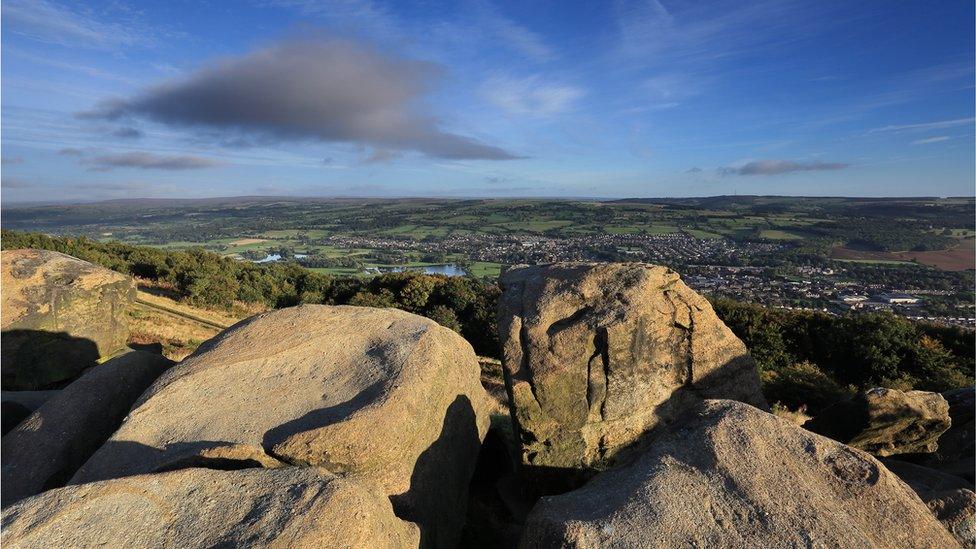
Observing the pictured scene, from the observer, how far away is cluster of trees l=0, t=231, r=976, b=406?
19891 mm

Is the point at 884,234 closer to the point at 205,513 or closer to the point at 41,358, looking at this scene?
the point at 205,513

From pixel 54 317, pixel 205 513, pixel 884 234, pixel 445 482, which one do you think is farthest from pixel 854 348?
pixel 884 234

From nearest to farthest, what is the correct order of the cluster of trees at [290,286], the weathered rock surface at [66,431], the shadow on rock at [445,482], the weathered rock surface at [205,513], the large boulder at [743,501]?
the weathered rock surface at [205,513]
the large boulder at [743,501]
the shadow on rock at [445,482]
the weathered rock surface at [66,431]
the cluster of trees at [290,286]

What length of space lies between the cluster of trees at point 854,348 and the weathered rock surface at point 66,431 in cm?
1988

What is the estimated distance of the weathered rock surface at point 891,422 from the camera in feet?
30.7

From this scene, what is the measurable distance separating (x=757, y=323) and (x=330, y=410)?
21820 millimetres

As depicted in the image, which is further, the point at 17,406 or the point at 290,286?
the point at 290,286

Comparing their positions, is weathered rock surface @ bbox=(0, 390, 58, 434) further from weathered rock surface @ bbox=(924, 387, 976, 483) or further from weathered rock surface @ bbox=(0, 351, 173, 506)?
weathered rock surface @ bbox=(924, 387, 976, 483)

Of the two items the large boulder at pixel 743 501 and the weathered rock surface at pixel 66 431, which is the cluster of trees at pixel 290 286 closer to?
the weathered rock surface at pixel 66 431

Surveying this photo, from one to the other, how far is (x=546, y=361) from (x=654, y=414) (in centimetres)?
245

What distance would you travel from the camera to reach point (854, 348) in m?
21.6

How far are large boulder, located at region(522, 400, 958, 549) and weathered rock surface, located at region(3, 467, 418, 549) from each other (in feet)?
7.47

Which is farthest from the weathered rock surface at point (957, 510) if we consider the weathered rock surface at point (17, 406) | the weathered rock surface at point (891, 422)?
the weathered rock surface at point (17, 406)

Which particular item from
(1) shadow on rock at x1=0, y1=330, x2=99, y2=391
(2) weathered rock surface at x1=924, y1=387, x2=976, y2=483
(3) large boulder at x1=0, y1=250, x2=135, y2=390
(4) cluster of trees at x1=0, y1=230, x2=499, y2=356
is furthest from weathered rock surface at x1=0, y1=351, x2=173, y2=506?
(2) weathered rock surface at x1=924, y1=387, x2=976, y2=483
